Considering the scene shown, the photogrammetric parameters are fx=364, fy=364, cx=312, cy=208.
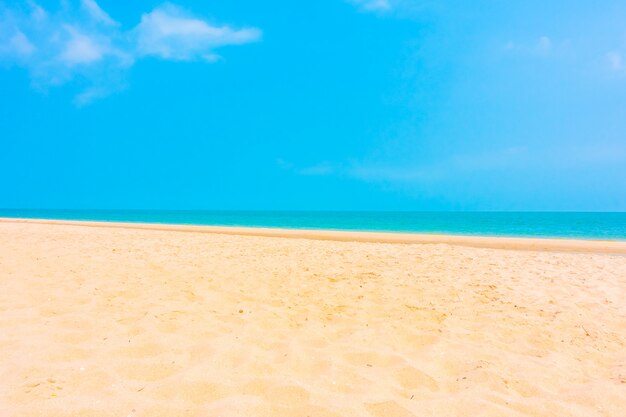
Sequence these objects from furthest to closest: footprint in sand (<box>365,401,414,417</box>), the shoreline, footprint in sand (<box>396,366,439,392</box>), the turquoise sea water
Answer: the turquoise sea water < the shoreline < footprint in sand (<box>396,366,439,392</box>) < footprint in sand (<box>365,401,414,417</box>)

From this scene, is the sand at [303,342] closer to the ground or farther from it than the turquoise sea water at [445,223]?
closer to the ground

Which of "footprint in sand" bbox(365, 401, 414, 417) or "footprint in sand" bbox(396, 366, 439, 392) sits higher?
"footprint in sand" bbox(396, 366, 439, 392)

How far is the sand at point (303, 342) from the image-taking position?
261cm

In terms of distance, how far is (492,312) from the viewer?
4883mm

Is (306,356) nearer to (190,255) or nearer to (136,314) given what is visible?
(136,314)

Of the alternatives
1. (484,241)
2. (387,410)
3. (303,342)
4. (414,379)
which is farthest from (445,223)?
(387,410)

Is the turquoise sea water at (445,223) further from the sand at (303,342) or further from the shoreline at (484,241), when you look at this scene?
the sand at (303,342)

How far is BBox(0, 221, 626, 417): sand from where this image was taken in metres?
2.61

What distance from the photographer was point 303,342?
374 cm

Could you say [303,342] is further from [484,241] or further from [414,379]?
[484,241]

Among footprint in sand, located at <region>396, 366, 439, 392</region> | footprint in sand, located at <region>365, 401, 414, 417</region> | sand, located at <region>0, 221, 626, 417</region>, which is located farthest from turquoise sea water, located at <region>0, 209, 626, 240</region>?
footprint in sand, located at <region>365, 401, 414, 417</region>

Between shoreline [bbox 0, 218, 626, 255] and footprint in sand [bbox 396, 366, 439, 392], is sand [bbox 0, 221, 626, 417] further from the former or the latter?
shoreline [bbox 0, 218, 626, 255]

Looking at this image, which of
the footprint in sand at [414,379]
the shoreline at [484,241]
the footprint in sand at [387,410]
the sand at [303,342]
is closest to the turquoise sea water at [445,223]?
the shoreline at [484,241]

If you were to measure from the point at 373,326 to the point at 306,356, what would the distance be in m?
1.18
